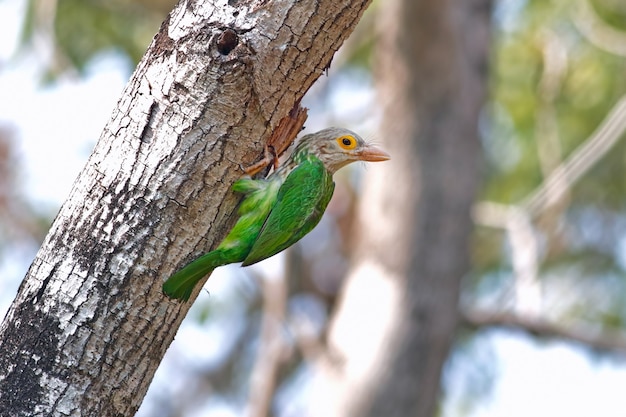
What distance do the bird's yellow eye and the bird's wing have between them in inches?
11.6

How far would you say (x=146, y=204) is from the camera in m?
2.32

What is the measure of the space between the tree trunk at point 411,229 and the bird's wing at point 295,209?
3396 mm

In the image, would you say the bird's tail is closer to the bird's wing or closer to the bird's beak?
the bird's wing

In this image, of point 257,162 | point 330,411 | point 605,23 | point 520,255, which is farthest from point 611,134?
point 257,162

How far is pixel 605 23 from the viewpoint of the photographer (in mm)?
8906

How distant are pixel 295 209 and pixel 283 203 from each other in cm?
4

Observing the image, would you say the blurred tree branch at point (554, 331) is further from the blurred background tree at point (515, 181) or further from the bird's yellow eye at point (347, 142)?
the bird's yellow eye at point (347, 142)

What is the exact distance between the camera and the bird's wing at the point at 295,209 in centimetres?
282

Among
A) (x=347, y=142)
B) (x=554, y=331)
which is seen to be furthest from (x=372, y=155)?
(x=554, y=331)

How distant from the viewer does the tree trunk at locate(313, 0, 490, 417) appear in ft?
20.9

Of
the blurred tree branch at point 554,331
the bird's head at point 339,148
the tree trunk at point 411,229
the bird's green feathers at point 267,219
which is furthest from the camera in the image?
the blurred tree branch at point 554,331

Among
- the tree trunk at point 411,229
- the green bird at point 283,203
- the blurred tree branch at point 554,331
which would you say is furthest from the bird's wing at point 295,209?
the blurred tree branch at point 554,331

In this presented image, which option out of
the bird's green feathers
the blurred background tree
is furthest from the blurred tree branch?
the bird's green feathers

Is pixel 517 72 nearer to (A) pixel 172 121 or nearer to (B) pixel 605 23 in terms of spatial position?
(B) pixel 605 23
